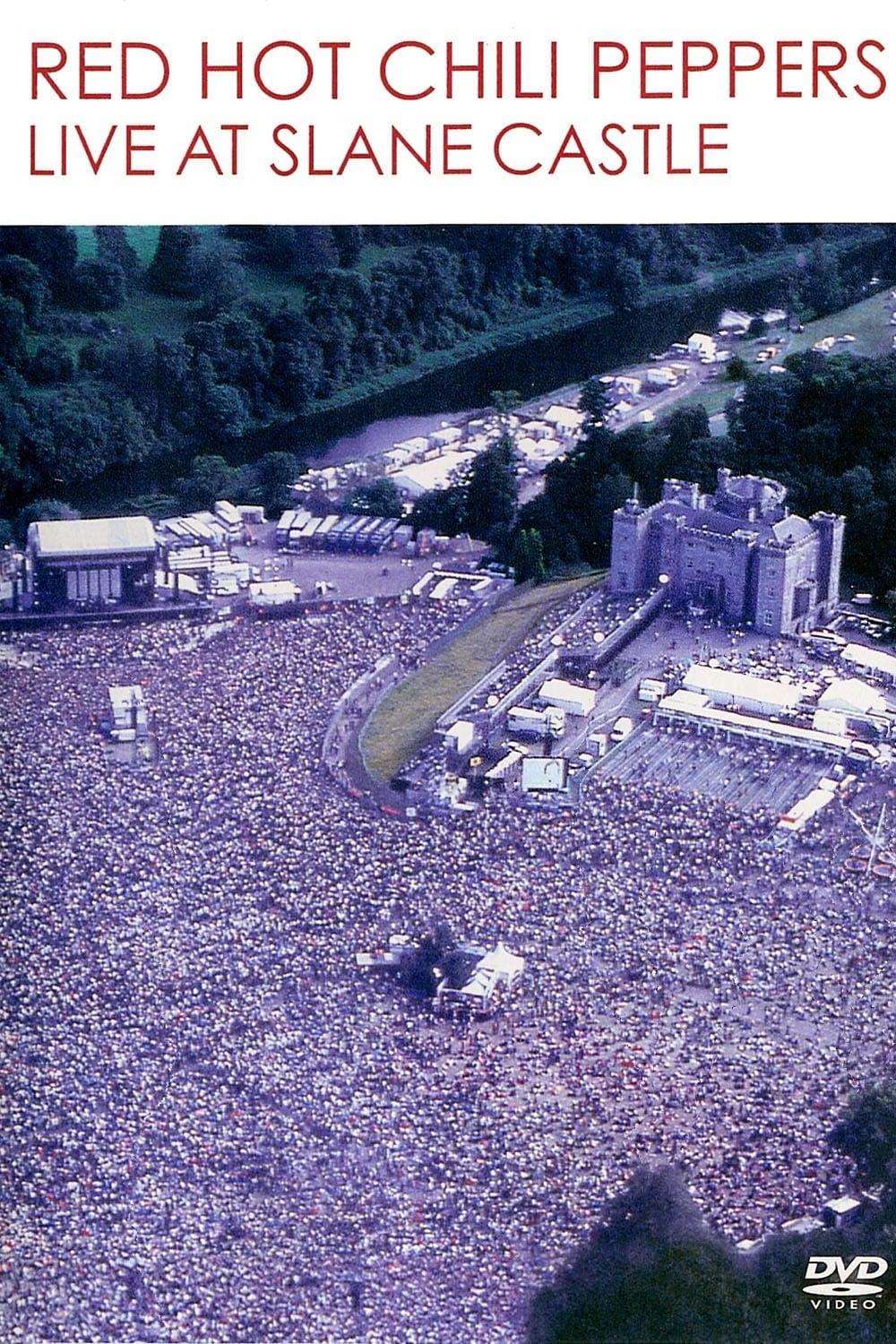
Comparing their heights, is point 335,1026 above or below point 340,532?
below

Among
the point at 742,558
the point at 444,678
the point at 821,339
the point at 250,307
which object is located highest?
the point at 250,307

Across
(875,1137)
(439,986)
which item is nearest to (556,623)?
(439,986)

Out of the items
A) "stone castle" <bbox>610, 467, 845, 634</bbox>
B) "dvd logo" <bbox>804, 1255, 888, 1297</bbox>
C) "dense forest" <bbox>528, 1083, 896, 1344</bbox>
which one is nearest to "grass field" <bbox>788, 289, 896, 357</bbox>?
"stone castle" <bbox>610, 467, 845, 634</bbox>

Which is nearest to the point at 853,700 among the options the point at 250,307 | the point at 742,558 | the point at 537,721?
the point at 742,558

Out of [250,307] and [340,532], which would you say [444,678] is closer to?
[340,532]

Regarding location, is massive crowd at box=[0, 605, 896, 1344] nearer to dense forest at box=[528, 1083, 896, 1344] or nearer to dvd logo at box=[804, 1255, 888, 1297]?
dense forest at box=[528, 1083, 896, 1344]

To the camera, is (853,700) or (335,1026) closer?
(335,1026)

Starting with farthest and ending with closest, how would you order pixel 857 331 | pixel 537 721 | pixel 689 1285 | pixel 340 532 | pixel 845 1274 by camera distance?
1. pixel 857 331
2. pixel 340 532
3. pixel 537 721
4. pixel 845 1274
5. pixel 689 1285
